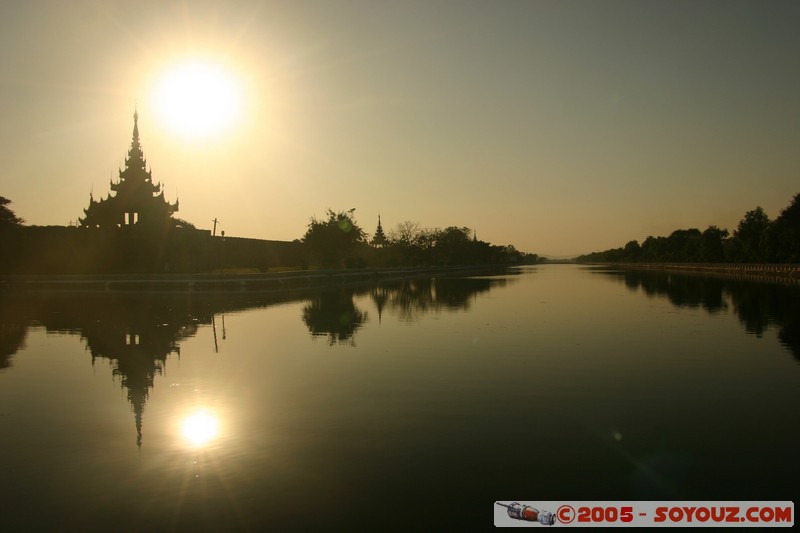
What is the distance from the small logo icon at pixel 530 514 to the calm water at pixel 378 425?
0.86ft

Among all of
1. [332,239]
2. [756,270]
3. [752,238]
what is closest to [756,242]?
[752,238]

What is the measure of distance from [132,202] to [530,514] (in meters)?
69.8

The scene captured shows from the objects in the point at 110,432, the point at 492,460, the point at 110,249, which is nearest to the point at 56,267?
the point at 110,249

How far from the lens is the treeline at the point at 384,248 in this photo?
7738 cm

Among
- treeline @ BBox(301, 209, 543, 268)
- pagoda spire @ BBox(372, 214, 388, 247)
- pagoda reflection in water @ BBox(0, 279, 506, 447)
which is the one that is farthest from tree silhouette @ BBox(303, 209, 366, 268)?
pagoda spire @ BBox(372, 214, 388, 247)

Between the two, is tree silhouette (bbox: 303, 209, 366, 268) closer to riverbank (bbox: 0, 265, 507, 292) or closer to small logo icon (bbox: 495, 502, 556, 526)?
riverbank (bbox: 0, 265, 507, 292)

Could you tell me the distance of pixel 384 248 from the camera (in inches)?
5064

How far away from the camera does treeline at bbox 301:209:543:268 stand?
77375 mm

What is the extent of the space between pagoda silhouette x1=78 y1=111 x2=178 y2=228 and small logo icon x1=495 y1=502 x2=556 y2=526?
6592 cm

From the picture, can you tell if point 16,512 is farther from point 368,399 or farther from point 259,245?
point 259,245

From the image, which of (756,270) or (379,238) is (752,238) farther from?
(379,238)

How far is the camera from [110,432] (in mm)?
8633

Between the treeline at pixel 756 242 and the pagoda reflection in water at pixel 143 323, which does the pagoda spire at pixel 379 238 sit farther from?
the pagoda reflection in water at pixel 143 323


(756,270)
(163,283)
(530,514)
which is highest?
(163,283)
